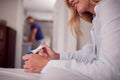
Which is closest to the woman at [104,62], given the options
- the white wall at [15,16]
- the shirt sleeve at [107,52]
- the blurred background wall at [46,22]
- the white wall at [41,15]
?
the shirt sleeve at [107,52]

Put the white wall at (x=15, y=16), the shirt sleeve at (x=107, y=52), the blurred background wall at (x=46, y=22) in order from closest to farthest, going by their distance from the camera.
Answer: the shirt sleeve at (x=107, y=52)
the blurred background wall at (x=46, y=22)
the white wall at (x=15, y=16)

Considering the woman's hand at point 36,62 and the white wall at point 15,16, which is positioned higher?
the white wall at point 15,16

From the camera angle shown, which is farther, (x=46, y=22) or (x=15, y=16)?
(x=46, y=22)

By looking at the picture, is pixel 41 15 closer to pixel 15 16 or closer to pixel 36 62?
pixel 15 16

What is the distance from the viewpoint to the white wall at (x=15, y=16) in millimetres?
4129

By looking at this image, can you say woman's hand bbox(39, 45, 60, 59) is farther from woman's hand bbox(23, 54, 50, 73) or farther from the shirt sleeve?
the shirt sleeve

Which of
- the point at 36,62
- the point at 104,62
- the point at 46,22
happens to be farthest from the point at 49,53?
the point at 46,22

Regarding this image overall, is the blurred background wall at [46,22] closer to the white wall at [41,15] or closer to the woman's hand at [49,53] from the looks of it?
the white wall at [41,15]

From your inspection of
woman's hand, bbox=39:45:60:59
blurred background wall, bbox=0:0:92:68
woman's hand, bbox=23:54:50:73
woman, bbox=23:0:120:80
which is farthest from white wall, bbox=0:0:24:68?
woman, bbox=23:0:120:80

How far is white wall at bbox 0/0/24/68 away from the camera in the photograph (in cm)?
413

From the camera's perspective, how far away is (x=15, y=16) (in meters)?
4.14

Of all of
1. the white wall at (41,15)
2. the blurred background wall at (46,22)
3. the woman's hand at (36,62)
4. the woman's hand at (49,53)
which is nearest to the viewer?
the woman's hand at (36,62)

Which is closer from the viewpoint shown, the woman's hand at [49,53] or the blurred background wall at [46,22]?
the woman's hand at [49,53]

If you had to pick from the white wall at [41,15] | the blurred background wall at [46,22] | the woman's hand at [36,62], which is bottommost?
the woman's hand at [36,62]
